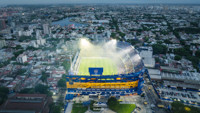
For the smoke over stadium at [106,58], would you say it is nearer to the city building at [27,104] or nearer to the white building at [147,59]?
the white building at [147,59]

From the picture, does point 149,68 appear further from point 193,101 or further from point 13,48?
point 13,48

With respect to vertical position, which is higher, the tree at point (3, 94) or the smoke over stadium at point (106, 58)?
the smoke over stadium at point (106, 58)

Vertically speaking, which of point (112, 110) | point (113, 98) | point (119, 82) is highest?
point (119, 82)

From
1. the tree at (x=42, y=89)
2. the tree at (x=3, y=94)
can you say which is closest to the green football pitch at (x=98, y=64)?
the tree at (x=42, y=89)

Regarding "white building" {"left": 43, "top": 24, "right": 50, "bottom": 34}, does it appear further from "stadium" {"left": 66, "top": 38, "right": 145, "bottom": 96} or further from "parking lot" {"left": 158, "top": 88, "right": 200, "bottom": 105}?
"parking lot" {"left": 158, "top": 88, "right": 200, "bottom": 105}

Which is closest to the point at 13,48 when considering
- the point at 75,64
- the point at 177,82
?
the point at 75,64

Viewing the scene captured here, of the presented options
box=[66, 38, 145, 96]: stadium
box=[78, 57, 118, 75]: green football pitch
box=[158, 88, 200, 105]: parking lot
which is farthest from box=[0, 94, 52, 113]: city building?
box=[158, 88, 200, 105]: parking lot

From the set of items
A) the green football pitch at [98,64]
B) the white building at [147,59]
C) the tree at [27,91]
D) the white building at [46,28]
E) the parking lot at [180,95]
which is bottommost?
the parking lot at [180,95]

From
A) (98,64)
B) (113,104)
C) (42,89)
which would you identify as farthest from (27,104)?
(98,64)
